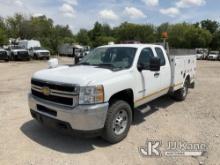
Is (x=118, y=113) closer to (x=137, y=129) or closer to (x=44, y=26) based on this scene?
(x=137, y=129)

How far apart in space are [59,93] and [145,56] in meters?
2.34

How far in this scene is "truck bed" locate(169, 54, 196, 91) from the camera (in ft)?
21.7

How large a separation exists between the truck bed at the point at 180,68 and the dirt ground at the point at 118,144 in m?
0.75

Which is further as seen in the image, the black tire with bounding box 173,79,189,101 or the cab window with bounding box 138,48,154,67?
the black tire with bounding box 173,79,189,101

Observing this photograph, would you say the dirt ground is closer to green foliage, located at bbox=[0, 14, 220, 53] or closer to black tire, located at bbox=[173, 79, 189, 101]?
black tire, located at bbox=[173, 79, 189, 101]

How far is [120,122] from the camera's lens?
4.68 m

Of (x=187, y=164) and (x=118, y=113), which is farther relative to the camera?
(x=118, y=113)

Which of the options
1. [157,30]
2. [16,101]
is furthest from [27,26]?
[16,101]

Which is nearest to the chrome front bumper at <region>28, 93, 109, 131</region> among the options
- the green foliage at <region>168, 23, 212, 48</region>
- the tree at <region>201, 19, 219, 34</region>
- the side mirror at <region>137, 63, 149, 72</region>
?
the side mirror at <region>137, 63, 149, 72</region>

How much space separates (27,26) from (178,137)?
5478 centimetres

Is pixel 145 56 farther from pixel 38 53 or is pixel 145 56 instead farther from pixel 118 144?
pixel 38 53

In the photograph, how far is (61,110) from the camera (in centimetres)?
404

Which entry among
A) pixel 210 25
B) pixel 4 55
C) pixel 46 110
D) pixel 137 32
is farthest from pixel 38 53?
pixel 210 25

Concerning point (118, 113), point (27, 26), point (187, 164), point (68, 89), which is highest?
point (27, 26)
